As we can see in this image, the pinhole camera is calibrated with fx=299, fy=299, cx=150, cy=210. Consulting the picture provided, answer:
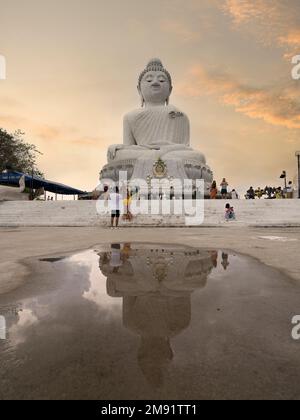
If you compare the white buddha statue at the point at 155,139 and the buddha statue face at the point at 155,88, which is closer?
the white buddha statue at the point at 155,139

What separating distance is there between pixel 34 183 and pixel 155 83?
16.2 m

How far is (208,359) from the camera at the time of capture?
1.57 metres

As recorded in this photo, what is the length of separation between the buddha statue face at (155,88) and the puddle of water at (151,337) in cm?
2832

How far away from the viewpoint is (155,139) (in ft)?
93.7

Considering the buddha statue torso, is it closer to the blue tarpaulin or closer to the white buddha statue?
the white buddha statue

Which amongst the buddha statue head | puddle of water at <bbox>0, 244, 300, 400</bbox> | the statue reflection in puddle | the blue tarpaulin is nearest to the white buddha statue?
the buddha statue head

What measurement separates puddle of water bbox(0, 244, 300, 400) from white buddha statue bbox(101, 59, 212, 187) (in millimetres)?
22734

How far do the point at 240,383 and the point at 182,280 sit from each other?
6.69ft

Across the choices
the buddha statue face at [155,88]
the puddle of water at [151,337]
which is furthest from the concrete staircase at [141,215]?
the buddha statue face at [155,88]

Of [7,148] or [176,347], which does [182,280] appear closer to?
[176,347]

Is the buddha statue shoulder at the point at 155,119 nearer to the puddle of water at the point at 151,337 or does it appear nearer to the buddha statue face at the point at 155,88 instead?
the buddha statue face at the point at 155,88

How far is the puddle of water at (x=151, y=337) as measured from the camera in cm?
134

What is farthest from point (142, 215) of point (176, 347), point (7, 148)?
point (7, 148)
